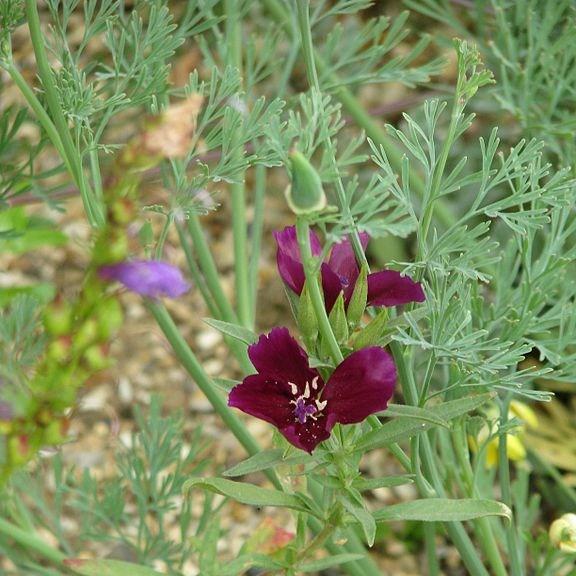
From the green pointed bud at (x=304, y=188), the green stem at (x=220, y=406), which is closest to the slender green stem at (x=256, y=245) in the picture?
the green stem at (x=220, y=406)

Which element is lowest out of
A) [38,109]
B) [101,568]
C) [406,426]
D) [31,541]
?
[31,541]

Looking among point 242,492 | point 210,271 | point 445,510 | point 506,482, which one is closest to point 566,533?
point 506,482

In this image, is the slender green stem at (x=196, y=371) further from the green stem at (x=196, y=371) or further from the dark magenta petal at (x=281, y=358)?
the dark magenta petal at (x=281, y=358)

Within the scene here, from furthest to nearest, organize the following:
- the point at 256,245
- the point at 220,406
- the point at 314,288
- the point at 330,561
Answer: the point at 256,245 < the point at 220,406 < the point at 330,561 < the point at 314,288

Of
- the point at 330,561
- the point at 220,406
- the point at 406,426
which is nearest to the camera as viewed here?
the point at 406,426

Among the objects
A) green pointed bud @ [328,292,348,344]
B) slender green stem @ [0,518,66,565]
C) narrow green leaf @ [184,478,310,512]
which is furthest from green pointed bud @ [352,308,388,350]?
slender green stem @ [0,518,66,565]

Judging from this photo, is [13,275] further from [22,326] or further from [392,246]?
[22,326]

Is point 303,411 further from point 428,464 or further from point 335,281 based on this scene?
point 428,464
